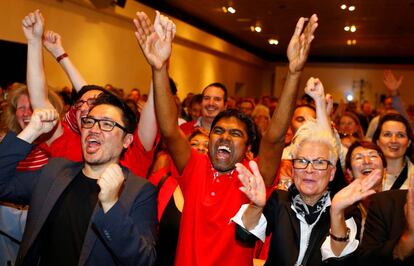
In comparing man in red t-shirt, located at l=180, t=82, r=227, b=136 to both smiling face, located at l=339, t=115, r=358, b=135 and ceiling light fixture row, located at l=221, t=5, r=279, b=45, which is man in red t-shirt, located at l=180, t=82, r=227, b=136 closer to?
smiling face, located at l=339, t=115, r=358, b=135

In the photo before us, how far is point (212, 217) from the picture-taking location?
7.64 feet

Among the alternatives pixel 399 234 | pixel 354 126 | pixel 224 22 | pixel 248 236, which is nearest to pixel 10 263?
pixel 248 236

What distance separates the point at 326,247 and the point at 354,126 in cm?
397

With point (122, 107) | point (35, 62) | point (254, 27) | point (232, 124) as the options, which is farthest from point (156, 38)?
point (254, 27)

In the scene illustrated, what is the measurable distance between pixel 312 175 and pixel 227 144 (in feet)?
1.84

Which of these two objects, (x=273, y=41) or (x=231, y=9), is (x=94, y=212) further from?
(x=273, y=41)

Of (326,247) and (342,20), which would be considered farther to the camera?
(342,20)

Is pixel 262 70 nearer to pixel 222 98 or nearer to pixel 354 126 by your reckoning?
pixel 354 126

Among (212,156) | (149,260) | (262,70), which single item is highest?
(262,70)

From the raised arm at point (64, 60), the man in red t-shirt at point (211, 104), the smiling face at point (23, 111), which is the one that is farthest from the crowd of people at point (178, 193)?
the man in red t-shirt at point (211, 104)

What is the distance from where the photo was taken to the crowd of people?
6.13 feet

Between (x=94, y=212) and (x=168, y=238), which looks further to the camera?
(x=168, y=238)

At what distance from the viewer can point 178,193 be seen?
2.70 metres

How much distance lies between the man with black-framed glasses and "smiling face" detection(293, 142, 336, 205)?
27.0 inches
